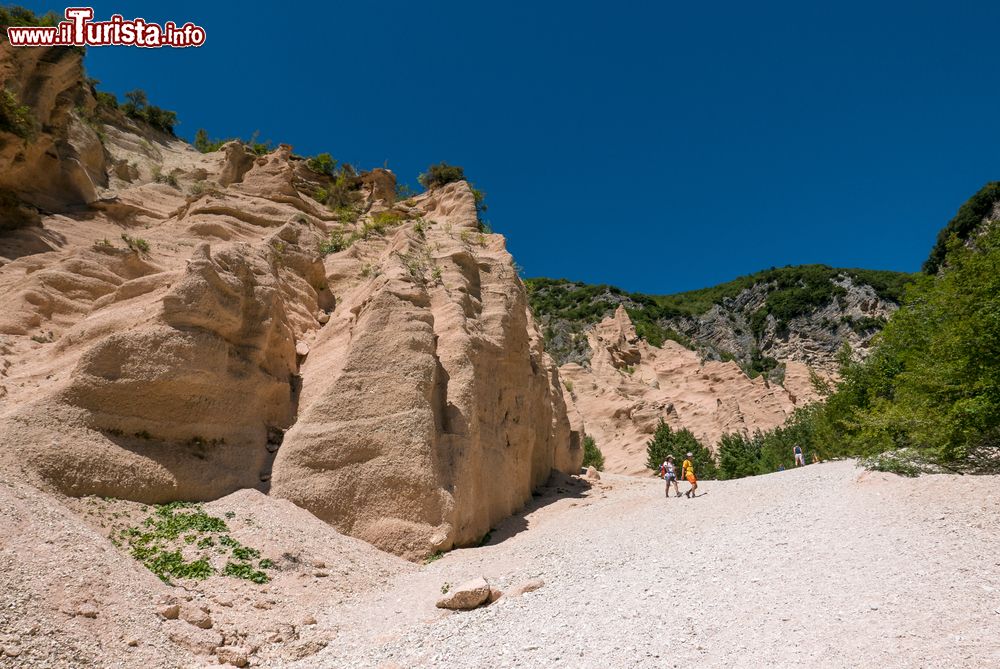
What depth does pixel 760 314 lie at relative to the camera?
9100 cm

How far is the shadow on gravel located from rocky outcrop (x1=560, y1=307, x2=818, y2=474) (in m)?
11.9

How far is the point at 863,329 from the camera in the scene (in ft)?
243

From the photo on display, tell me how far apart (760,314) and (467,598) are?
307 feet

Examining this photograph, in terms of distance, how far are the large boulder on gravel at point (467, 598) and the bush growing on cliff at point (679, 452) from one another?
2438 centimetres

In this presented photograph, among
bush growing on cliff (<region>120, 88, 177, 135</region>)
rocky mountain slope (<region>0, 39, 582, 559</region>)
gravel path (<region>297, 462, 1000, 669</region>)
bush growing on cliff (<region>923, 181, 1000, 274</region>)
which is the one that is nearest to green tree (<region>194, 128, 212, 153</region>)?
bush growing on cliff (<region>120, 88, 177, 135</region>)

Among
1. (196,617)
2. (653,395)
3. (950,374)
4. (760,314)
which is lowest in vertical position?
(196,617)

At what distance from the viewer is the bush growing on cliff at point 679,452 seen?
30.6 metres

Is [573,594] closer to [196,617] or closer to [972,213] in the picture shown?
[196,617]

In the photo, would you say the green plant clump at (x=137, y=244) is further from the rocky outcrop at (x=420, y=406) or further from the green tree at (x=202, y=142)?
the green tree at (x=202, y=142)

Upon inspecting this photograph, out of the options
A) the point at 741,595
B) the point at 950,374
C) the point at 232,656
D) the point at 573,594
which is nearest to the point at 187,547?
the point at 232,656

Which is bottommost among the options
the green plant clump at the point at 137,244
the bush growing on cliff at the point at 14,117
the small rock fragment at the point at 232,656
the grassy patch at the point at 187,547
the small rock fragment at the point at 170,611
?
the small rock fragment at the point at 232,656

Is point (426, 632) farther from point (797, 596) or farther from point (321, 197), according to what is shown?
point (321, 197)

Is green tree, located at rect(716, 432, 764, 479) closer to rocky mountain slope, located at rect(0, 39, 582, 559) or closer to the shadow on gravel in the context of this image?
the shadow on gravel

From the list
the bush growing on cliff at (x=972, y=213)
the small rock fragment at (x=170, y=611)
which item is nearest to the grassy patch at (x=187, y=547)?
the small rock fragment at (x=170, y=611)
